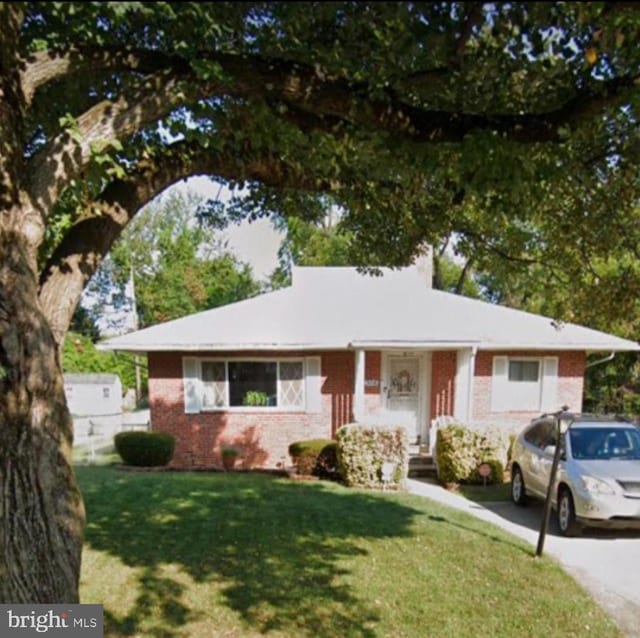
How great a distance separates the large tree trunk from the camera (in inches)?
89.7

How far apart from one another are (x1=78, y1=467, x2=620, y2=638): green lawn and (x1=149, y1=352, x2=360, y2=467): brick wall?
3.91m

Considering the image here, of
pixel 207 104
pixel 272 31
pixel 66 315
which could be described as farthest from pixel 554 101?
pixel 66 315

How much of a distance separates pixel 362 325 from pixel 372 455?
139 inches

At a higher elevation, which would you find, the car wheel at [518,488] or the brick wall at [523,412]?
the brick wall at [523,412]

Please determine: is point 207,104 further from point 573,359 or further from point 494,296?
point 494,296

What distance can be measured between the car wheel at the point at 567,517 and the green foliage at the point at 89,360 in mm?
20564

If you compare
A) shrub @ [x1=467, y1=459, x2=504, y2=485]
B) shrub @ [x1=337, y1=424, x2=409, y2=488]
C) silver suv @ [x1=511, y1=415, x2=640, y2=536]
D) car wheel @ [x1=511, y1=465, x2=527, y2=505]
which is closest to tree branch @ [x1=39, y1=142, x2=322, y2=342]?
silver suv @ [x1=511, y1=415, x2=640, y2=536]

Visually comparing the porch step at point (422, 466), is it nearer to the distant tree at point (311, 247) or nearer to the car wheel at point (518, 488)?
the car wheel at point (518, 488)

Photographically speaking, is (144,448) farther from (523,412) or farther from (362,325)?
(523,412)

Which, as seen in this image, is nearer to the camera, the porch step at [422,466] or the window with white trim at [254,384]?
the porch step at [422,466]

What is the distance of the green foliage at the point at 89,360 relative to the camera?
23531 millimetres

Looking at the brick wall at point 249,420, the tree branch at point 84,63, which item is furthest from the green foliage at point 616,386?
the tree branch at point 84,63

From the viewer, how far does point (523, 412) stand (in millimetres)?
11617

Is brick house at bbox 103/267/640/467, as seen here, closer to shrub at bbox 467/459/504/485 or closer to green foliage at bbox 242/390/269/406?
green foliage at bbox 242/390/269/406
